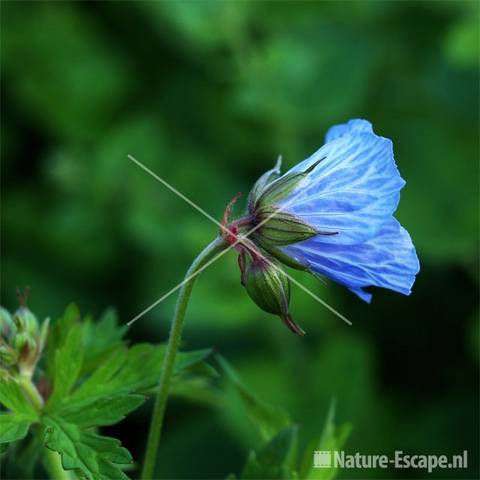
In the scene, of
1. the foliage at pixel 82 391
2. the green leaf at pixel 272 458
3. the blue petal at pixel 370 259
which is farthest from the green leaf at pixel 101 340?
the blue petal at pixel 370 259

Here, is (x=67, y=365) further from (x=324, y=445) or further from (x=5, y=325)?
(x=324, y=445)

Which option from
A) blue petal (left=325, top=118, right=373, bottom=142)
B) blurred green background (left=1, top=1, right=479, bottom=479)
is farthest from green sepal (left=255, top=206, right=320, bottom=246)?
blurred green background (left=1, top=1, right=479, bottom=479)

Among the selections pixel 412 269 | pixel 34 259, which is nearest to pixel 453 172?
pixel 34 259

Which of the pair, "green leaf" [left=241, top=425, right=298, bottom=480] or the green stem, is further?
"green leaf" [left=241, top=425, right=298, bottom=480]

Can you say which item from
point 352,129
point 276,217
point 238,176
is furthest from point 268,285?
point 238,176

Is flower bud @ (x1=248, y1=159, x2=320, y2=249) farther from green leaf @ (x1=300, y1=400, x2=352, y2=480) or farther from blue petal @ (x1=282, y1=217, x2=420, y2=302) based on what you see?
green leaf @ (x1=300, y1=400, x2=352, y2=480)

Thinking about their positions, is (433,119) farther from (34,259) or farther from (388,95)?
(34,259)

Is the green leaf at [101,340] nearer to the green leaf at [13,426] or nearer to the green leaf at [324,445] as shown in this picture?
the green leaf at [13,426]
